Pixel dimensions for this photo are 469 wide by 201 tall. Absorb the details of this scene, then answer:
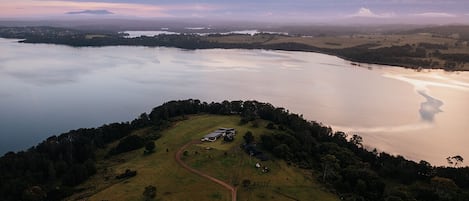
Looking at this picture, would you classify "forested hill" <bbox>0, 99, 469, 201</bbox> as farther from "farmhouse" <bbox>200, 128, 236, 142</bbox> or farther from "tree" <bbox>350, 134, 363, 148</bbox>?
"farmhouse" <bbox>200, 128, 236, 142</bbox>

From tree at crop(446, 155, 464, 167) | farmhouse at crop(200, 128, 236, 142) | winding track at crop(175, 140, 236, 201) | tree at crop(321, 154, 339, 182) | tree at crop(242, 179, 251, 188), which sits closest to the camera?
winding track at crop(175, 140, 236, 201)

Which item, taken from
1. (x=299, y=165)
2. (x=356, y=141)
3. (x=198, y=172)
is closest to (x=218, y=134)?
(x=198, y=172)

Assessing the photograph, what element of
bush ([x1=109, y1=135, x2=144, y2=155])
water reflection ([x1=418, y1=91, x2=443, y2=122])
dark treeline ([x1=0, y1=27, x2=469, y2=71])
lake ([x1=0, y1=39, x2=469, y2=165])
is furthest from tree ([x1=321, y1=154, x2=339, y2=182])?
dark treeline ([x1=0, y1=27, x2=469, y2=71])

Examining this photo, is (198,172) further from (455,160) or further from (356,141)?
(455,160)

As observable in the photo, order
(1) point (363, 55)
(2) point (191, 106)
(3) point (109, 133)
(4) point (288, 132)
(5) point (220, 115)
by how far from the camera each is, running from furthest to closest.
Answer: (1) point (363, 55), (2) point (191, 106), (5) point (220, 115), (3) point (109, 133), (4) point (288, 132)

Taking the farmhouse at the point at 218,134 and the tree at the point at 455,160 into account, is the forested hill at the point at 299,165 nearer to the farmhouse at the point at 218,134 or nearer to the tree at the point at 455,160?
the tree at the point at 455,160

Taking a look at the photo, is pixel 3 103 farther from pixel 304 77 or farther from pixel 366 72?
pixel 366 72

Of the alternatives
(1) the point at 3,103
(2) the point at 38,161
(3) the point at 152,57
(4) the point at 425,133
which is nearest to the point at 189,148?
(2) the point at 38,161
